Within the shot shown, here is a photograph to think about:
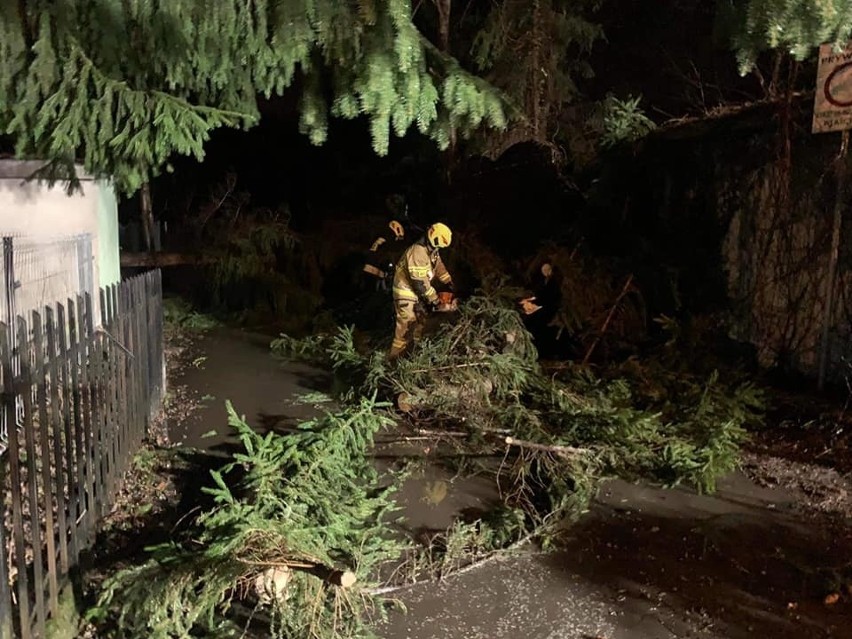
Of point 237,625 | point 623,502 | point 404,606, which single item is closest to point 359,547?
point 404,606

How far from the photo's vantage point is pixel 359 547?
3.93m

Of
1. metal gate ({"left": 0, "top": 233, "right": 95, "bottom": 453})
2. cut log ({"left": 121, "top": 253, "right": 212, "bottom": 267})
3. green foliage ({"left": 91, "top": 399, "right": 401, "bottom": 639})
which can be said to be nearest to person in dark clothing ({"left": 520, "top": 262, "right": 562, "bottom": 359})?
green foliage ({"left": 91, "top": 399, "right": 401, "bottom": 639})

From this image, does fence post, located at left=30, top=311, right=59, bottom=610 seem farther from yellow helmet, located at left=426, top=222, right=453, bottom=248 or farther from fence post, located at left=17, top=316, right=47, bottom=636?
yellow helmet, located at left=426, top=222, right=453, bottom=248

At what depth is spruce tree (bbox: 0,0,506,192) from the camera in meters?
4.16

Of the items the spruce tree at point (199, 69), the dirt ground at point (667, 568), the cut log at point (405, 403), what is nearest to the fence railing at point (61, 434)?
the dirt ground at point (667, 568)

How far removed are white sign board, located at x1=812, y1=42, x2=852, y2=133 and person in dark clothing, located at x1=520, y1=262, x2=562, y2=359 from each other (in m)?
3.25

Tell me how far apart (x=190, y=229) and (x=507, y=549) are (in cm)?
1398

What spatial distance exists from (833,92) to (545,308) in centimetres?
387

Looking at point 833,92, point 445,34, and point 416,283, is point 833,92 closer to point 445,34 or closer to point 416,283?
point 416,283

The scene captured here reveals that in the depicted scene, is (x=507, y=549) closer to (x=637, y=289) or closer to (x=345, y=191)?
(x=637, y=289)

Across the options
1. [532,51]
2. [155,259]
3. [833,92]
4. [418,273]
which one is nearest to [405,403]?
[418,273]

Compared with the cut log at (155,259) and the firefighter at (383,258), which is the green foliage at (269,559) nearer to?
the firefighter at (383,258)

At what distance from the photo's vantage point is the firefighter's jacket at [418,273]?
24.5ft

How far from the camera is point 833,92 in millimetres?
6148
